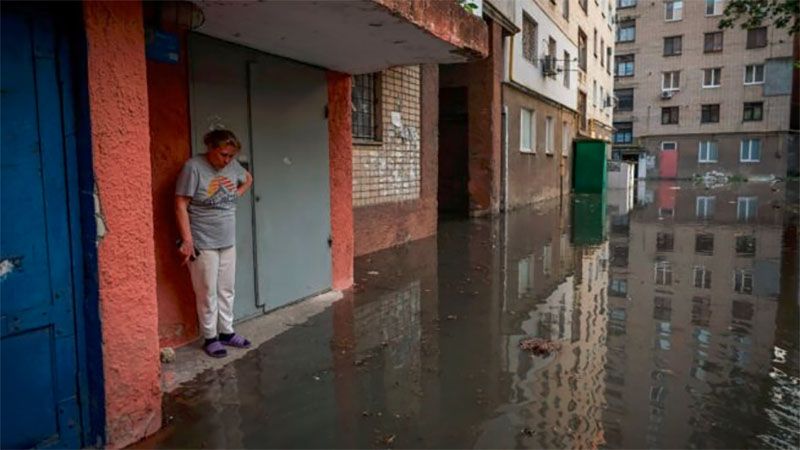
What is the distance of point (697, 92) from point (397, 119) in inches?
1543

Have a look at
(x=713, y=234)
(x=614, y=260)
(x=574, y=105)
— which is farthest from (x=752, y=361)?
(x=574, y=105)

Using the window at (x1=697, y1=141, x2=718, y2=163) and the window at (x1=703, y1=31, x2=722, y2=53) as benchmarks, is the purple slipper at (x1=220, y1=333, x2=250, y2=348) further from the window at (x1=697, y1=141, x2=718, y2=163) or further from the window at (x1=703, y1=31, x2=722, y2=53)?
the window at (x1=703, y1=31, x2=722, y2=53)

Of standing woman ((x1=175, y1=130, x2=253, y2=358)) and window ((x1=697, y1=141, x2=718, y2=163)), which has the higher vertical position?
window ((x1=697, y1=141, x2=718, y2=163))

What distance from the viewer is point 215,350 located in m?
4.07

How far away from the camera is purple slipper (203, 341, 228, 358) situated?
4.07 metres

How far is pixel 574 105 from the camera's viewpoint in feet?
73.5

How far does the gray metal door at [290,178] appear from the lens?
4.90 m

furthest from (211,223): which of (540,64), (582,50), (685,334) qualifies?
(582,50)

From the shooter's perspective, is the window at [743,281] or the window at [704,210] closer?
the window at [743,281]

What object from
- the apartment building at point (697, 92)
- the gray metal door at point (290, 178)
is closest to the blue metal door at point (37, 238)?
the gray metal door at point (290, 178)

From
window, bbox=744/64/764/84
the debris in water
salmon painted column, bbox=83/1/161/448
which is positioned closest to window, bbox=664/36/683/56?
window, bbox=744/64/764/84

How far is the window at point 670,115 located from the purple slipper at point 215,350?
146 feet

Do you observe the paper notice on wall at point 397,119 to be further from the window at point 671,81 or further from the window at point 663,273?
the window at point 671,81

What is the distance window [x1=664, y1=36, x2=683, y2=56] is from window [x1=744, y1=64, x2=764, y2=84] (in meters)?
4.67
